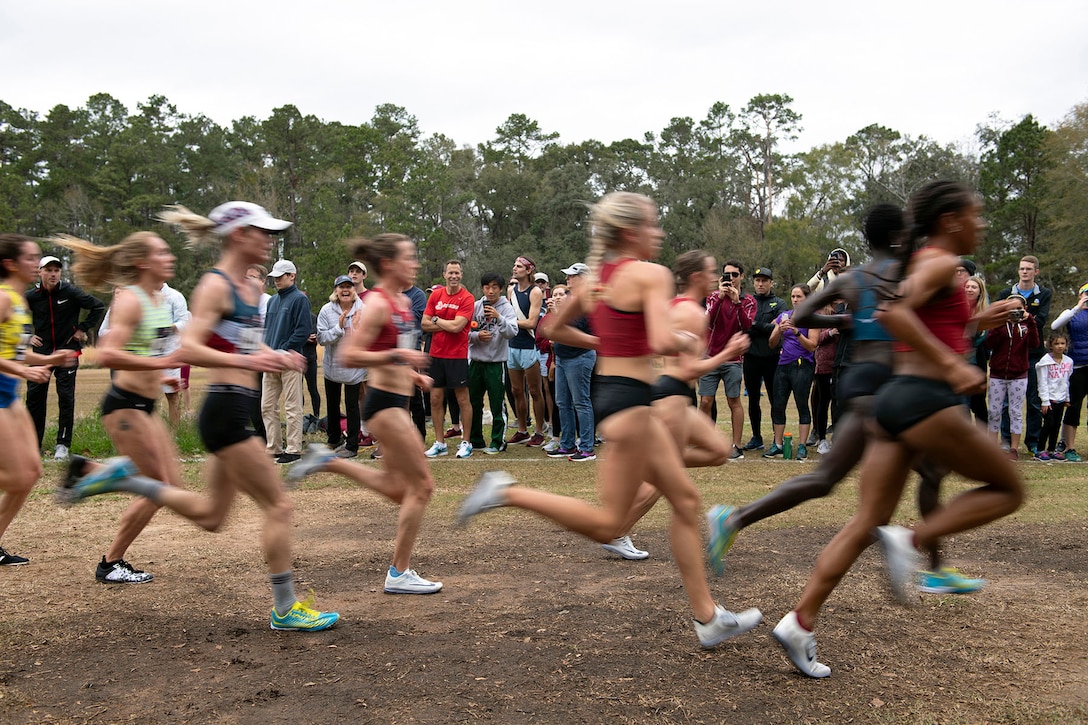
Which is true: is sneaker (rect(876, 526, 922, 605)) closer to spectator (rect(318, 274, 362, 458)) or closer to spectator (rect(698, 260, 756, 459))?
spectator (rect(698, 260, 756, 459))

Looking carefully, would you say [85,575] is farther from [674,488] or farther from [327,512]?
[674,488]

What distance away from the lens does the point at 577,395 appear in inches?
443

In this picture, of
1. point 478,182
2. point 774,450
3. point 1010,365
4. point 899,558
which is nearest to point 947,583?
point 899,558

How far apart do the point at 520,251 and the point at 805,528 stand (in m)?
52.0

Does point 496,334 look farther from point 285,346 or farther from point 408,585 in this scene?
point 408,585

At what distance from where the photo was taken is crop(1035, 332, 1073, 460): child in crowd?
36.7ft

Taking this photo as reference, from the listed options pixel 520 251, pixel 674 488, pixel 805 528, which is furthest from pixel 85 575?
pixel 520 251

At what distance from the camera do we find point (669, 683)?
13.0 feet

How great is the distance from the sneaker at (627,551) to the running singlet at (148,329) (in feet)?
11.0

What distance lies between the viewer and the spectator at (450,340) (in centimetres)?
1141

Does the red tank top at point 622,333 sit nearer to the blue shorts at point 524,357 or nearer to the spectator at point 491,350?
the spectator at point 491,350

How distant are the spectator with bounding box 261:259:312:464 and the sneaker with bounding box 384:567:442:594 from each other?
5873mm

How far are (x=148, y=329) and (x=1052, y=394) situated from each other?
10766mm

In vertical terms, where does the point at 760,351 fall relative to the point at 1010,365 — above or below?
above
